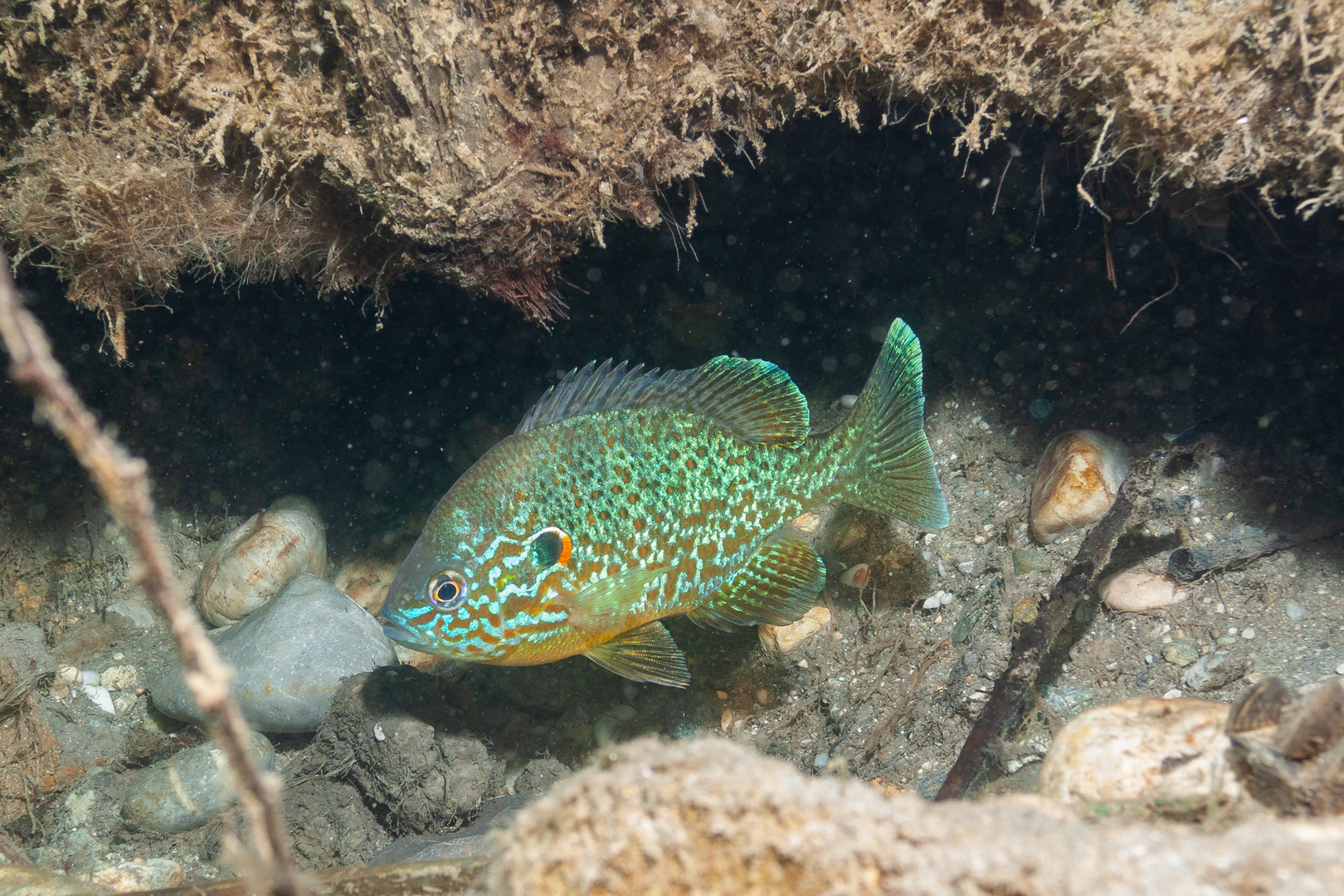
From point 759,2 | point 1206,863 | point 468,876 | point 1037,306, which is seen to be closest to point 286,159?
point 759,2

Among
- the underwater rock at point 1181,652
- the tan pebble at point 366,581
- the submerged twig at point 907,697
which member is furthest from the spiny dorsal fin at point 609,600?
the tan pebble at point 366,581

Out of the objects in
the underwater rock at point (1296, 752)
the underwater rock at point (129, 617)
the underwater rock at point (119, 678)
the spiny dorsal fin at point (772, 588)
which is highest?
the underwater rock at point (1296, 752)

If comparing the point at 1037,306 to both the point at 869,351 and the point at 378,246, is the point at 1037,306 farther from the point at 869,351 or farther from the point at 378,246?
the point at 378,246

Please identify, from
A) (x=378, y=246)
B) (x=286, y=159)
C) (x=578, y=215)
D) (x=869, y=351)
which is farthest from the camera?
(x=869, y=351)

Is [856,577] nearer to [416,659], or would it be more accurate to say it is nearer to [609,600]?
[609,600]

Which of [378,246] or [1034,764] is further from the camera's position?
[378,246]

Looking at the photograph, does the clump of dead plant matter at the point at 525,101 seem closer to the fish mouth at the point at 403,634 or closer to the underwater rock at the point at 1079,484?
the underwater rock at the point at 1079,484
